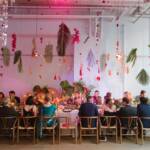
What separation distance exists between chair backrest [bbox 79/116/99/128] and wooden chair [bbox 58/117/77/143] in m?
0.20

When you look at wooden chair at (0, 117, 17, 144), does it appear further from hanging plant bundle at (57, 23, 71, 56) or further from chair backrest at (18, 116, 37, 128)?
hanging plant bundle at (57, 23, 71, 56)

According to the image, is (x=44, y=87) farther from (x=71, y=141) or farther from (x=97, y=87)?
(x=71, y=141)

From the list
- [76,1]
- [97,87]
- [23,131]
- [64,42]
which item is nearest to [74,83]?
[97,87]

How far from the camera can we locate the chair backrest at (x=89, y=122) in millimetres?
7281

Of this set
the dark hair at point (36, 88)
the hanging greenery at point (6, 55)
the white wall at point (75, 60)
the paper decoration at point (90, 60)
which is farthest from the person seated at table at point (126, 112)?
the hanging greenery at point (6, 55)

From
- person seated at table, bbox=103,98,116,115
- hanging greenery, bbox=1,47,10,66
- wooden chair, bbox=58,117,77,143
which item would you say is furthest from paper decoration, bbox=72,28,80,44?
wooden chair, bbox=58,117,77,143


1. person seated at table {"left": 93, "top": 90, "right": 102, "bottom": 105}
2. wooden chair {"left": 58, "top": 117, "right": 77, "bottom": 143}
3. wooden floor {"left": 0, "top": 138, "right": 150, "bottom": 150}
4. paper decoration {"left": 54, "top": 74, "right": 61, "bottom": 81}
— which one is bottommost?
wooden floor {"left": 0, "top": 138, "right": 150, "bottom": 150}

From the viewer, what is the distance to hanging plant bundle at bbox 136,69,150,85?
1141cm

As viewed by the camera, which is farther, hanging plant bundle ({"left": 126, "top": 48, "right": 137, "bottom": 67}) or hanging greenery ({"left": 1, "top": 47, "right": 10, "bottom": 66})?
hanging plant bundle ({"left": 126, "top": 48, "right": 137, "bottom": 67})

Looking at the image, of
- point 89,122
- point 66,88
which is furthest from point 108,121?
point 66,88

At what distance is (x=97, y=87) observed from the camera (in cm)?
1100

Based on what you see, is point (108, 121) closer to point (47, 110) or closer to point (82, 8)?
point (47, 110)

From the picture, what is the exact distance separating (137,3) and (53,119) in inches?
174

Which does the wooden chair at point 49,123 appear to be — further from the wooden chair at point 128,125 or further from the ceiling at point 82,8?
the ceiling at point 82,8
